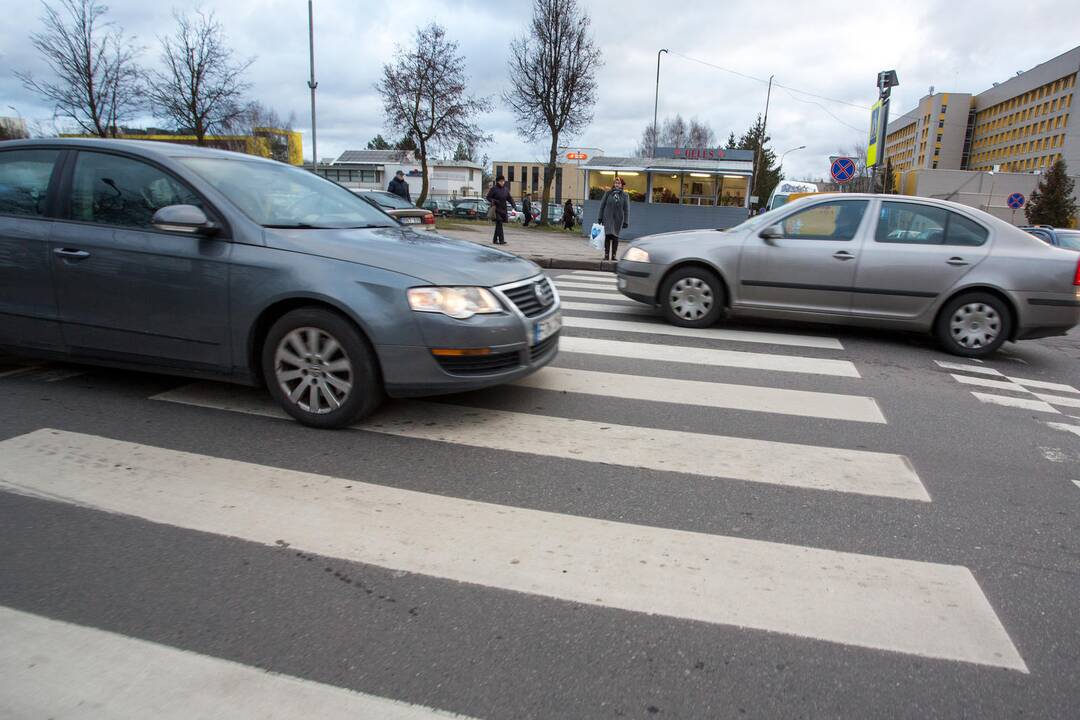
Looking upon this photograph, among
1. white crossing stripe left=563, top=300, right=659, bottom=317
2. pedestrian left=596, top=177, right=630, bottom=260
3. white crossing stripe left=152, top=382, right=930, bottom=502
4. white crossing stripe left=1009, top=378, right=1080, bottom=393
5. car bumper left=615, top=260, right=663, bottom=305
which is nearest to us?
white crossing stripe left=152, top=382, right=930, bottom=502

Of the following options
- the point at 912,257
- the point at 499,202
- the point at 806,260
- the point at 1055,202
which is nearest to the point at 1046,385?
the point at 912,257

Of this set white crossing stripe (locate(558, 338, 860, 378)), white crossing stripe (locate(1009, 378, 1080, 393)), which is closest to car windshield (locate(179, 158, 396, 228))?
white crossing stripe (locate(558, 338, 860, 378))

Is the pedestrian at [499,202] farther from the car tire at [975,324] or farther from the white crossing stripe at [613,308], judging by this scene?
Answer: the car tire at [975,324]

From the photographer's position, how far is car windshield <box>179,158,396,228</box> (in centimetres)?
427

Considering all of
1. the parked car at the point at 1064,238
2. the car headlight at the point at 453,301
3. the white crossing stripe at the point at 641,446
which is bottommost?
the white crossing stripe at the point at 641,446

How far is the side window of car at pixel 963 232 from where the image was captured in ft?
22.2

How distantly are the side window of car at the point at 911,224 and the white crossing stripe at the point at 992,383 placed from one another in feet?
5.54

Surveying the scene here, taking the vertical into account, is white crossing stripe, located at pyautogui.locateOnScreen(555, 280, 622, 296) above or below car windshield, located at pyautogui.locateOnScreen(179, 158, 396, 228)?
below

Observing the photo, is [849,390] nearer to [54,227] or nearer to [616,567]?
[616,567]

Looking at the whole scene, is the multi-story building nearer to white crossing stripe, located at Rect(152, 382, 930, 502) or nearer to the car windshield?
white crossing stripe, located at Rect(152, 382, 930, 502)

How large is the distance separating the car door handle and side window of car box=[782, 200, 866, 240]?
6.24 metres

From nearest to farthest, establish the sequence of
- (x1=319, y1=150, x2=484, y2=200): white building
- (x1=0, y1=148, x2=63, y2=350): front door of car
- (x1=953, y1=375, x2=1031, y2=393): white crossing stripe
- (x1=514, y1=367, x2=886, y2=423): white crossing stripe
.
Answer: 1. (x1=0, y1=148, x2=63, y2=350): front door of car
2. (x1=514, y1=367, x2=886, y2=423): white crossing stripe
3. (x1=953, y1=375, x2=1031, y2=393): white crossing stripe
4. (x1=319, y1=150, x2=484, y2=200): white building

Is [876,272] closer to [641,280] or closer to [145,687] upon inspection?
[641,280]

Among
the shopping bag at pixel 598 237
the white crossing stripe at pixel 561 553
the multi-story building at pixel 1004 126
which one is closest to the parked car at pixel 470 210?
the shopping bag at pixel 598 237
